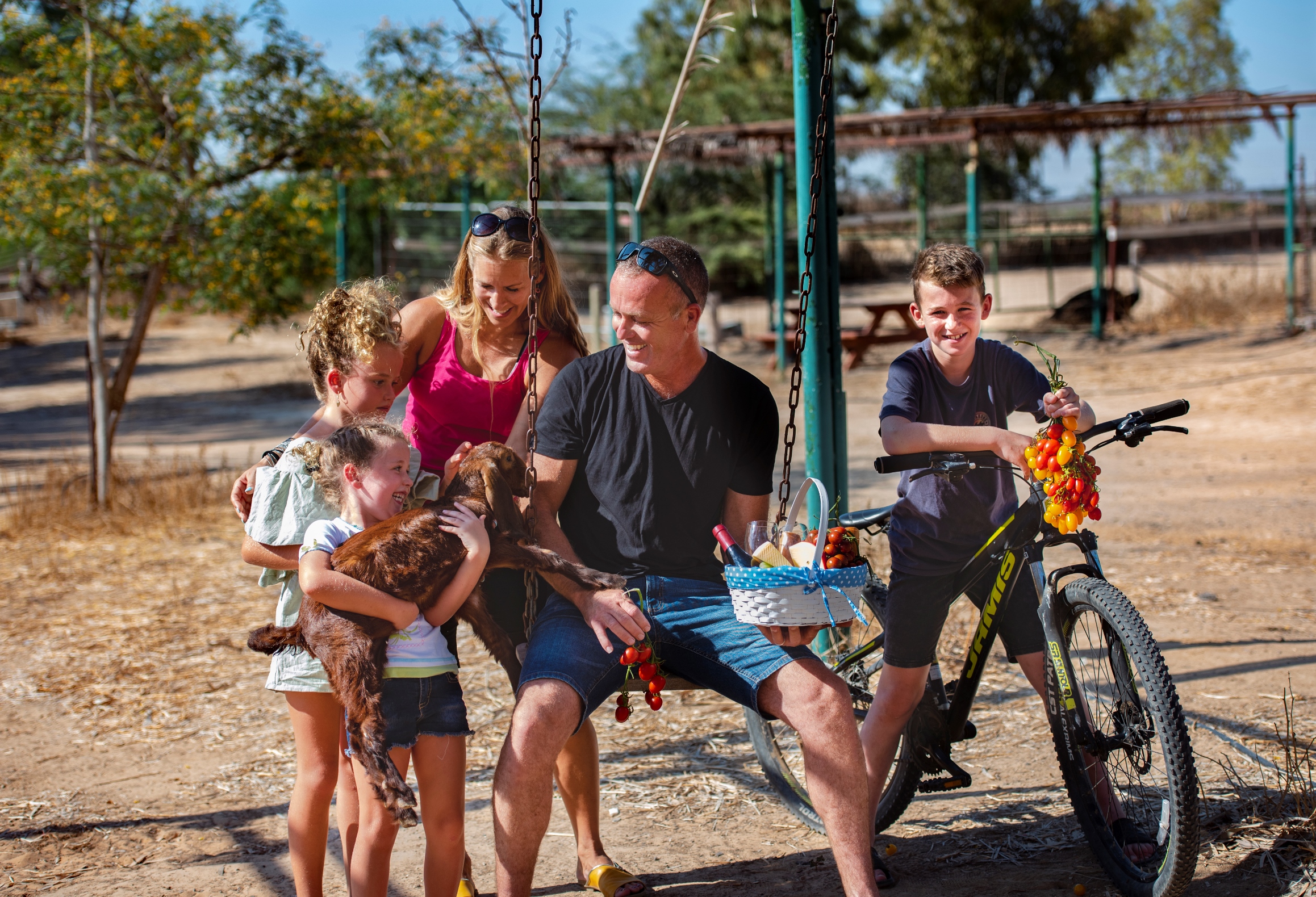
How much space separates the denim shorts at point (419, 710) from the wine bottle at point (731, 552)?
2.18 feet

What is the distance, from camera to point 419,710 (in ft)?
7.58

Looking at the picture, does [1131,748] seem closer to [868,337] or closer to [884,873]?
[884,873]

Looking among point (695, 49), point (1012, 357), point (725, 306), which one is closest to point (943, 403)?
point (1012, 357)

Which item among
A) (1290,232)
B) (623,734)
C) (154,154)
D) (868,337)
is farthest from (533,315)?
(1290,232)

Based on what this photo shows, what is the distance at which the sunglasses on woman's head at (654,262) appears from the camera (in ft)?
8.47

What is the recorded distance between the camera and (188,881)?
2957 mm

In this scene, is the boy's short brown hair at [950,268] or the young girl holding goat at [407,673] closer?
the young girl holding goat at [407,673]

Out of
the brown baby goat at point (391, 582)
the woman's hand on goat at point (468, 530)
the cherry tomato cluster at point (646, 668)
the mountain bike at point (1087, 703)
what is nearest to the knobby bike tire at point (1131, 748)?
the mountain bike at point (1087, 703)

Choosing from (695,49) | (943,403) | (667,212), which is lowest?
(943,403)

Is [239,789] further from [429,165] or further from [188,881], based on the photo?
[429,165]

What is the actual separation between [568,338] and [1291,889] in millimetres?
2257

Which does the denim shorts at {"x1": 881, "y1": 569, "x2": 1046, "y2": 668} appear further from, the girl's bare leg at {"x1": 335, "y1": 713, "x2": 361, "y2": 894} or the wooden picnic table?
the wooden picnic table

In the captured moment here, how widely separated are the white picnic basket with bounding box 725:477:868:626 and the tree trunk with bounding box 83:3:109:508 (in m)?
6.16

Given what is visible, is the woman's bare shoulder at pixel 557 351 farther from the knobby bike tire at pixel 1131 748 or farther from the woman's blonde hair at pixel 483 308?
the knobby bike tire at pixel 1131 748
